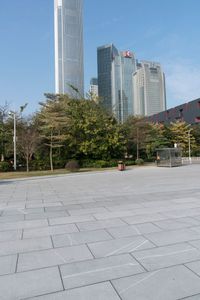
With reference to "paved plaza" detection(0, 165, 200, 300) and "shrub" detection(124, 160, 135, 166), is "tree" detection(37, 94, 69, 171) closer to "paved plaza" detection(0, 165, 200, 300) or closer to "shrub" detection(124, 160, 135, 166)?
"shrub" detection(124, 160, 135, 166)

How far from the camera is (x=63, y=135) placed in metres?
31.7

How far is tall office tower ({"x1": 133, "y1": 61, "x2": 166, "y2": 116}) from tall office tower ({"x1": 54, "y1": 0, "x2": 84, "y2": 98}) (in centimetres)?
2725

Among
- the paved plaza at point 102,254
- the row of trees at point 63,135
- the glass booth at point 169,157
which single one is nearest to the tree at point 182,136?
the row of trees at point 63,135

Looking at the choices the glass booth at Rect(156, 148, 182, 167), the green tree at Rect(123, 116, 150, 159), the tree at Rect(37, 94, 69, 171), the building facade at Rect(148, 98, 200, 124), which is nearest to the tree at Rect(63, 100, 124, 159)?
the tree at Rect(37, 94, 69, 171)

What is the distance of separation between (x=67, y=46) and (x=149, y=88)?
135 feet

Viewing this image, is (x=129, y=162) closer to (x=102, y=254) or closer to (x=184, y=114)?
(x=102, y=254)

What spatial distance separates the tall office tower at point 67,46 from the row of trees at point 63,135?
547 inches

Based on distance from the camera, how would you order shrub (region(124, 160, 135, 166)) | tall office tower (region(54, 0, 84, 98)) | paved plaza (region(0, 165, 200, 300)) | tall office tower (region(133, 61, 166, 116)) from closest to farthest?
paved plaza (region(0, 165, 200, 300)), shrub (region(124, 160, 135, 166)), tall office tower (region(54, 0, 84, 98)), tall office tower (region(133, 61, 166, 116))

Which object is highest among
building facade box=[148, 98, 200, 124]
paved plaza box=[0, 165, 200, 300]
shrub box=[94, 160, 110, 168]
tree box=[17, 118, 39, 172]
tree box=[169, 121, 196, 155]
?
building facade box=[148, 98, 200, 124]

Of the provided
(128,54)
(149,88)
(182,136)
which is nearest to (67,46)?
(182,136)

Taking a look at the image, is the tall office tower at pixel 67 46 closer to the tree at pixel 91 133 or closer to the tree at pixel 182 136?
the tree at pixel 91 133

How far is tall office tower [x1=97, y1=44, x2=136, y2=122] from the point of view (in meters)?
66.5

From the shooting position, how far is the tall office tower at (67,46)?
49438mm

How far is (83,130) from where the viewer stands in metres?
34.1
